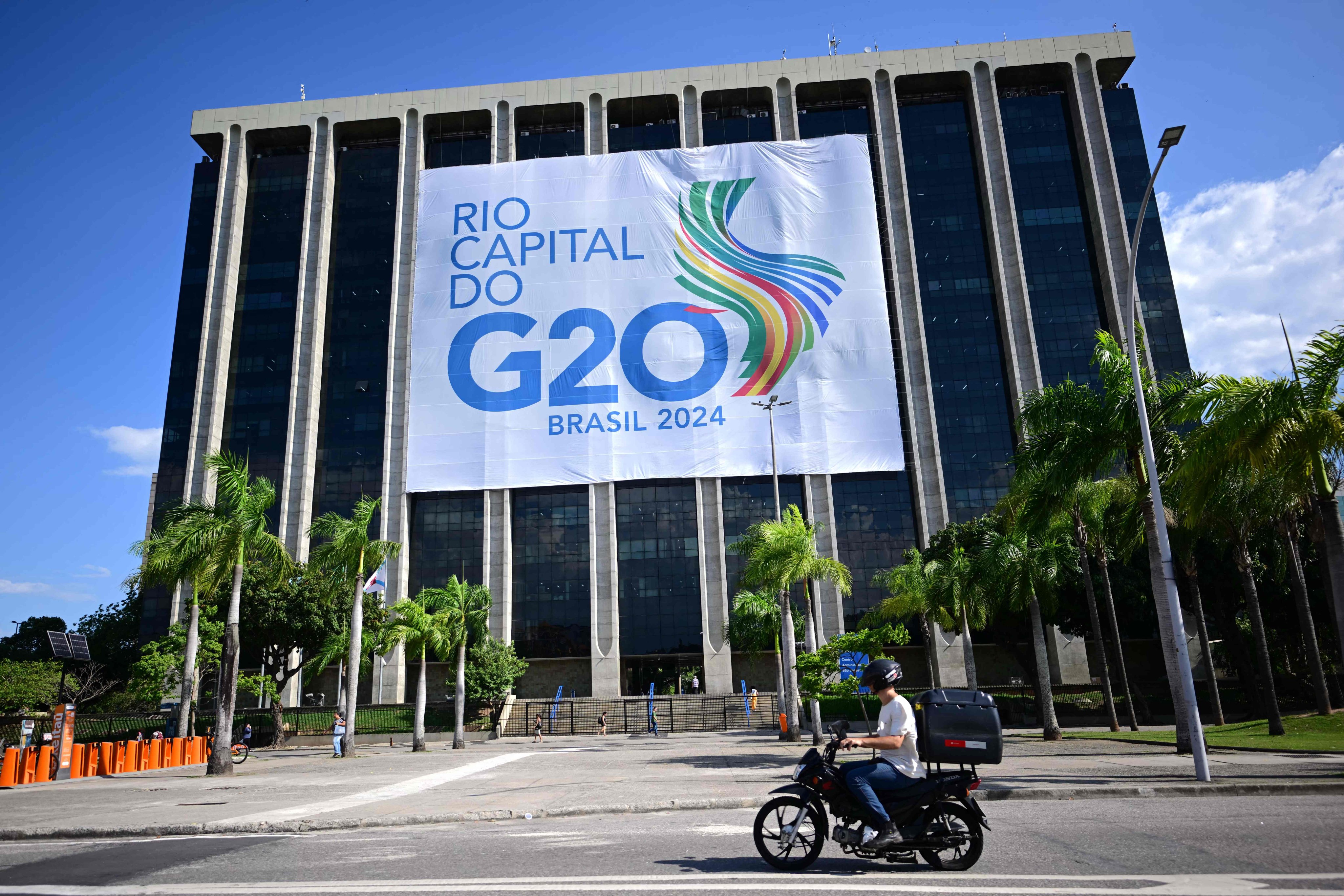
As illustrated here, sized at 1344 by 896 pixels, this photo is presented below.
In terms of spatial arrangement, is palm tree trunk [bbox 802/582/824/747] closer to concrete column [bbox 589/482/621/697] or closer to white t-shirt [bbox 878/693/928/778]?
white t-shirt [bbox 878/693/928/778]

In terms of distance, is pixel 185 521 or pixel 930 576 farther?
pixel 930 576

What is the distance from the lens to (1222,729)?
28.7 meters

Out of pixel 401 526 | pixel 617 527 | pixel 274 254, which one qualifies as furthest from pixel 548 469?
pixel 274 254

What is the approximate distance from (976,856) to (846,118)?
7252 centimetres

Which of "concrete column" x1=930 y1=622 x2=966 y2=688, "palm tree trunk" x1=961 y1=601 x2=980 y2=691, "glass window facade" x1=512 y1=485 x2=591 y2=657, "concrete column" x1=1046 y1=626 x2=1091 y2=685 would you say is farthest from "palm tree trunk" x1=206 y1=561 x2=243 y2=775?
"concrete column" x1=1046 y1=626 x2=1091 y2=685

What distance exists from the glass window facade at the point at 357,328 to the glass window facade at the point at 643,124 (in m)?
19.1

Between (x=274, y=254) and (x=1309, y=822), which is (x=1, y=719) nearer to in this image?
(x=274, y=254)

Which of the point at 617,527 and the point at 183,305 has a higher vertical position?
the point at 183,305

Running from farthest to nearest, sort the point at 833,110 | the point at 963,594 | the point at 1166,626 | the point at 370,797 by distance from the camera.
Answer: the point at 833,110 < the point at 963,594 < the point at 1166,626 < the point at 370,797

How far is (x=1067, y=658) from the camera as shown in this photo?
57906 mm

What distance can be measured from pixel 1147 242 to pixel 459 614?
5885cm

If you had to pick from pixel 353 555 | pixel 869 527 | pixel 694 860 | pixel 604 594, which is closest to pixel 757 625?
pixel 604 594

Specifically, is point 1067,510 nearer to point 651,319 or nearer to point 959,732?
point 959,732

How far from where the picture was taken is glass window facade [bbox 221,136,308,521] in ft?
217
